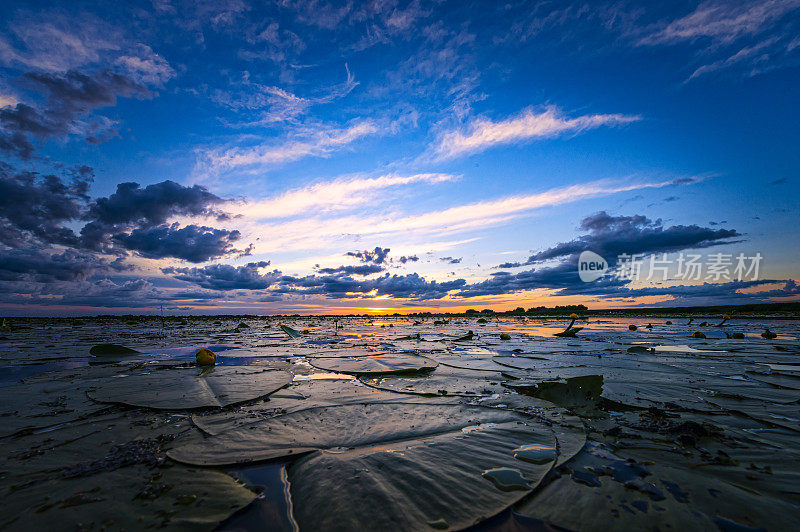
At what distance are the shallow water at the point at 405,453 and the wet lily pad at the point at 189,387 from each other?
0.04 metres

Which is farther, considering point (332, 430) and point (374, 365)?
point (374, 365)

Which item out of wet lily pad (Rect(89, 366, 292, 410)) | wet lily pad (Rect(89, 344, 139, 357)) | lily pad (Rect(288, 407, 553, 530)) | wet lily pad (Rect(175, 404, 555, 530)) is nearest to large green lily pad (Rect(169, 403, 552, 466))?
wet lily pad (Rect(175, 404, 555, 530))

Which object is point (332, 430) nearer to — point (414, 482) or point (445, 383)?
point (414, 482)

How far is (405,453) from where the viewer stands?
2482mm

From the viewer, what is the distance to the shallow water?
177 cm

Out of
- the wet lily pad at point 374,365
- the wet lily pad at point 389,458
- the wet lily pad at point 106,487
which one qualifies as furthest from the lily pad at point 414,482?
the wet lily pad at point 374,365

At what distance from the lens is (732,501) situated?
185cm

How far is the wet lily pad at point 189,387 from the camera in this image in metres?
4.02

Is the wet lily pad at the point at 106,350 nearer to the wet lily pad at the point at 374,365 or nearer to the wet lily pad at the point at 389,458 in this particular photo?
the wet lily pad at the point at 374,365

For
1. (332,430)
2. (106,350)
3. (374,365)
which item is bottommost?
(106,350)

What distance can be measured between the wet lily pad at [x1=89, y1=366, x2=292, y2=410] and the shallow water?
0.04 metres

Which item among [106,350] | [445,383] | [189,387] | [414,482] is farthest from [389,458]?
[106,350]

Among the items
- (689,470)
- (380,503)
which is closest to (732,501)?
(689,470)

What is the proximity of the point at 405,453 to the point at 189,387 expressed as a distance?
13.2ft
